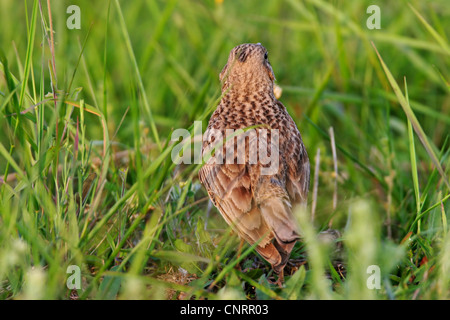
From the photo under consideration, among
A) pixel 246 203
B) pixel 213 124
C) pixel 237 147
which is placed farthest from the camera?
pixel 213 124

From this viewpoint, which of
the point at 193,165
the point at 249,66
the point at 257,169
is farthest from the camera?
the point at 249,66

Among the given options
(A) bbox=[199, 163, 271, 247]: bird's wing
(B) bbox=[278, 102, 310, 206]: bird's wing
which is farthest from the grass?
(B) bbox=[278, 102, 310, 206]: bird's wing

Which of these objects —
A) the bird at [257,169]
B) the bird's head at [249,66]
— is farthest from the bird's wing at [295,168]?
the bird's head at [249,66]

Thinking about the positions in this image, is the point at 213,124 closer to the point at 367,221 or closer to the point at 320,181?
the point at 320,181

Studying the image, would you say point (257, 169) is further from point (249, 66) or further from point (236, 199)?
point (249, 66)

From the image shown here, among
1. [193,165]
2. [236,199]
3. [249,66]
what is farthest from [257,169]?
[249,66]
